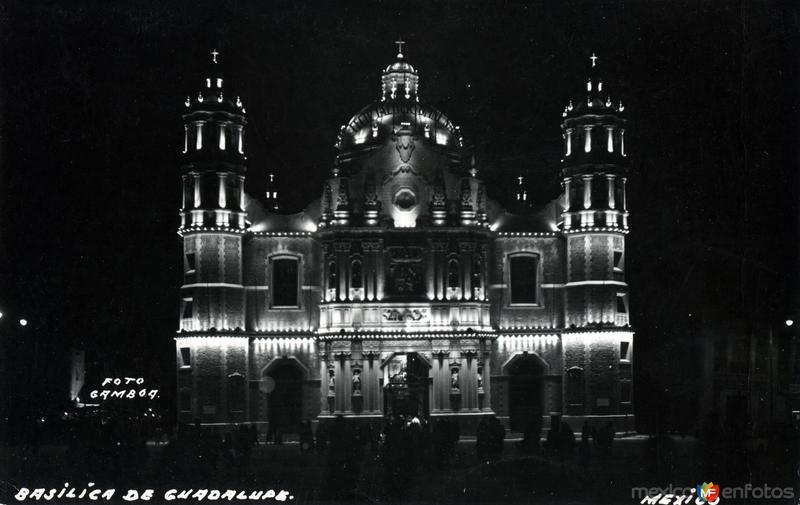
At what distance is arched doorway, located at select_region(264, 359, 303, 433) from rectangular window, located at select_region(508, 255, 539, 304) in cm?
1104

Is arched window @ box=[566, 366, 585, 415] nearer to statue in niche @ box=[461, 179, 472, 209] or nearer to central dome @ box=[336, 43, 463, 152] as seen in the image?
statue in niche @ box=[461, 179, 472, 209]

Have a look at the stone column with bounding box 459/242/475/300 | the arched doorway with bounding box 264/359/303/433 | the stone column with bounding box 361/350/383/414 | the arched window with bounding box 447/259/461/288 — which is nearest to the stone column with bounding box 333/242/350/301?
the stone column with bounding box 361/350/383/414

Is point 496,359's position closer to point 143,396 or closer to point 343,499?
point 143,396

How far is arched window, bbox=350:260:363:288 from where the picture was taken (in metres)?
60.5

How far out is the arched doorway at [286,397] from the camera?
200 feet

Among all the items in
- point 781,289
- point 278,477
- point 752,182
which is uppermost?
point 752,182

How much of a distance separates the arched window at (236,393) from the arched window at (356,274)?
6.75m

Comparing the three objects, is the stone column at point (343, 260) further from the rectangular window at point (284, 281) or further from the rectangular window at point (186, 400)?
the rectangular window at point (186, 400)

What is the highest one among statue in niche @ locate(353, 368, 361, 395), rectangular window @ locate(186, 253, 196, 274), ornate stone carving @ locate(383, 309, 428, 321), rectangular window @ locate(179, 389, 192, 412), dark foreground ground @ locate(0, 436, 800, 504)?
rectangular window @ locate(186, 253, 196, 274)

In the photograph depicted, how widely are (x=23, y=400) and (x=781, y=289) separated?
36757 millimetres

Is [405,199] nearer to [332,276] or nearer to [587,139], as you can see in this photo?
[332,276]

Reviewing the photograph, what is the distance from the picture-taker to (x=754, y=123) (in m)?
46.5

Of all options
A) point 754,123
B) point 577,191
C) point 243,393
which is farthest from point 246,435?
point 577,191

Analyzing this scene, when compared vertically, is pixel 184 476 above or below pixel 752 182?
below
